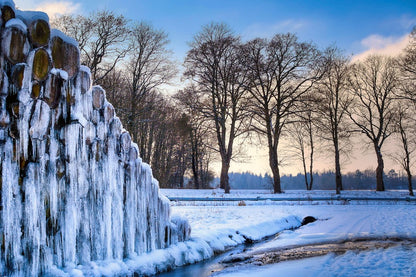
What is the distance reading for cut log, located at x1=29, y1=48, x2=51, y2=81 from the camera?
501 cm

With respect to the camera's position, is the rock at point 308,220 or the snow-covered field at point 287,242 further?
the rock at point 308,220

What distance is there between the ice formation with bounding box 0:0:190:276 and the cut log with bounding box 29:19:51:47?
0.01 meters

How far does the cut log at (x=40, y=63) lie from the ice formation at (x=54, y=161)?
0.01m

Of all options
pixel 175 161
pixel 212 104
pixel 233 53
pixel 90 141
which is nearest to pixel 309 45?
pixel 233 53

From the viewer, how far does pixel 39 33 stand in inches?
199

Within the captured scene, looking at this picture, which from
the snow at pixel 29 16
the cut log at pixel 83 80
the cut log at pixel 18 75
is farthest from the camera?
the cut log at pixel 83 80

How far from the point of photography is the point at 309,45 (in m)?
26.7

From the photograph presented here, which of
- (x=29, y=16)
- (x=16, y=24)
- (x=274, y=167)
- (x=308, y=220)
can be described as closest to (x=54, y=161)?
(x=16, y=24)

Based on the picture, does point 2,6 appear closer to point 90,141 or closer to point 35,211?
point 90,141

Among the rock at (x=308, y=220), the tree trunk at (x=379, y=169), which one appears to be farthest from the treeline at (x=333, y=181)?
the rock at (x=308, y=220)

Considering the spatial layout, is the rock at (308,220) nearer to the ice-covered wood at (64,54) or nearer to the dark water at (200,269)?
the dark water at (200,269)

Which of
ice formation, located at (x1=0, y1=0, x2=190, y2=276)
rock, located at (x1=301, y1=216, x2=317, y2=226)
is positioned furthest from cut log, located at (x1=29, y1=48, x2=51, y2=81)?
rock, located at (x1=301, y1=216, x2=317, y2=226)

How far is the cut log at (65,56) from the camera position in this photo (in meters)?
5.33

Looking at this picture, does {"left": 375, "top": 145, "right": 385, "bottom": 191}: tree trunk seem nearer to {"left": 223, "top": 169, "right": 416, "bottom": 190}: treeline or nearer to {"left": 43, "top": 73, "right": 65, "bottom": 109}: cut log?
{"left": 43, "top": 73, "right": 65, "bottom": 109}: cut log
